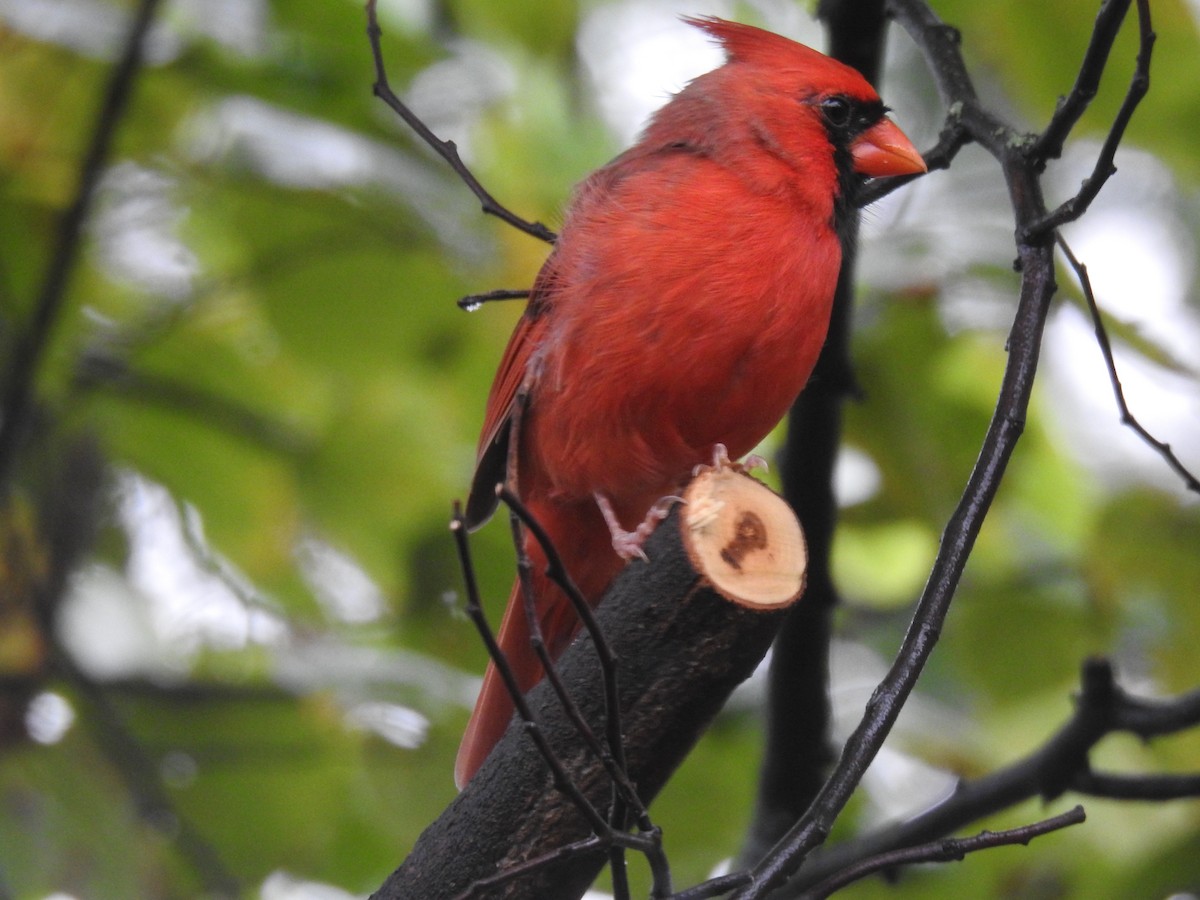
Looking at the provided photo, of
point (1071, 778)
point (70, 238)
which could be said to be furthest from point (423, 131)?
point (1071, 778)

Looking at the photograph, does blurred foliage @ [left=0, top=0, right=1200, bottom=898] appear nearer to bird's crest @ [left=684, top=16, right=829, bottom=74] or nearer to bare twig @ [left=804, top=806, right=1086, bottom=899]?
bird's crest @ [left=684, top=16, right=829, bottom=74]

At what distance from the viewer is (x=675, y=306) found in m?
2.40

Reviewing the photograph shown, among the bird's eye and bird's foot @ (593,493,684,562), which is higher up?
the bird's eye

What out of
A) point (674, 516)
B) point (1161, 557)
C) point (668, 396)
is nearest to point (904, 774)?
point (1161, 557)

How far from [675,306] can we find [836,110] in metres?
0.68

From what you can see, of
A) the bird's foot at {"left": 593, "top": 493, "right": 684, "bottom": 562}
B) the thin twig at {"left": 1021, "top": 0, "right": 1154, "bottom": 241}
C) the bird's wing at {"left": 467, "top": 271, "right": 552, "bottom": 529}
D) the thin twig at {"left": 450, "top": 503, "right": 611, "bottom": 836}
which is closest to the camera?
the thin twig at {"left": 450, "top": 503, "right": 611, "bottom": 836}

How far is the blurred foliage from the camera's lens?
10.6ft

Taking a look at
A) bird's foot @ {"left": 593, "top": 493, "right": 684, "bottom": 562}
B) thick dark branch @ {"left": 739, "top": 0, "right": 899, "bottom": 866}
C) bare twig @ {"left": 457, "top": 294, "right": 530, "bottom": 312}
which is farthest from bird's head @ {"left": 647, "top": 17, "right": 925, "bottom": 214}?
bird's foot @ {"left": 593, "top": 493, "right": 684, "bottom": 562}

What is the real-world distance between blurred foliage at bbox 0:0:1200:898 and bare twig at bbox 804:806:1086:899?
4.97 feet

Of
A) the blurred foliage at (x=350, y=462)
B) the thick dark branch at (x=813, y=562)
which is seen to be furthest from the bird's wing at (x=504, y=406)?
the thick dark branch at (x=813, y=562)

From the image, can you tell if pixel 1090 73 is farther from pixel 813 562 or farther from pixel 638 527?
pixel 813 562

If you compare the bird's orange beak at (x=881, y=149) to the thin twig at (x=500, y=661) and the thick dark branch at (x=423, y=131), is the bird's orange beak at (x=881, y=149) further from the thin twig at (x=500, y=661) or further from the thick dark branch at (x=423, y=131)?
the thin twig at (x=500, y=661)

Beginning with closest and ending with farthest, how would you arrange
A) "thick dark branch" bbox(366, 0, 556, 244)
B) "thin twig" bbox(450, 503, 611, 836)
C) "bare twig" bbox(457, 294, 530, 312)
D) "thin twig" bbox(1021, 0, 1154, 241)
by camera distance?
1. "thin twig" bbox(450, 503, 611, 836)
2. "thin twig" bbox(1021, 0, 1154, 241)
3. "thick dark branch" bbox(366, 0, 556, 244)
4. "bare twig" bbox(457, 294, 530, 312)

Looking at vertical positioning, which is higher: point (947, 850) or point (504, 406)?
point (947, 850)
